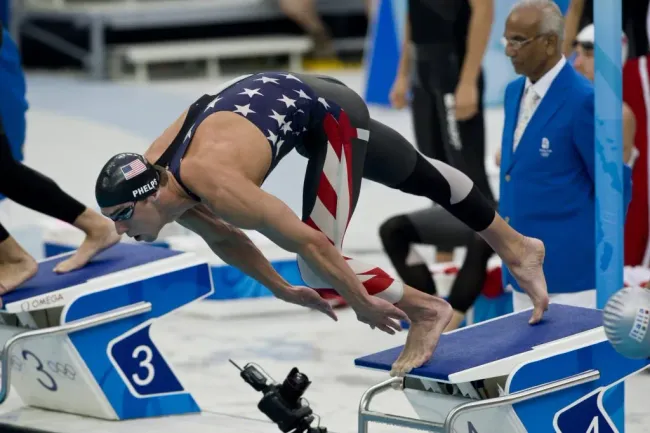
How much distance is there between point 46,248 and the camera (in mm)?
7000

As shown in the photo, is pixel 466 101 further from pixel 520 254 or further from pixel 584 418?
pixel 584 418

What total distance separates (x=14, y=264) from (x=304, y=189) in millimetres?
1440

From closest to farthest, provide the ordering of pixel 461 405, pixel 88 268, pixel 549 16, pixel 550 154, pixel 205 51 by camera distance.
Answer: pixel 461 405
pixel 549 16
pixel 550 154
pixel 88 268
pixel 205 51

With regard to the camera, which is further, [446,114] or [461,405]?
[446,114]

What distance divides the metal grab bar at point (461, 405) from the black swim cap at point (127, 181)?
2.82 ft

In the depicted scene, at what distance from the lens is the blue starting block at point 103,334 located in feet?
15.7

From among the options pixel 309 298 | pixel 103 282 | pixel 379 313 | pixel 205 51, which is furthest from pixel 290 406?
pixel 205 51

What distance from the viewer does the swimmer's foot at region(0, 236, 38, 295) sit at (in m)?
4.93

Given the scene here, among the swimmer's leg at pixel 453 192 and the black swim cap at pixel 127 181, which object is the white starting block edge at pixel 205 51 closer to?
the swimmer's leg at pixel 453 192

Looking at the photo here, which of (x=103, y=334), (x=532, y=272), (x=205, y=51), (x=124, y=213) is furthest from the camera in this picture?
(x=205, y=51)

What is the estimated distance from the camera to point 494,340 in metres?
4.02

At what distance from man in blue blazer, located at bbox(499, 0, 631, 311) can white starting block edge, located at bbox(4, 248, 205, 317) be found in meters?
1.22

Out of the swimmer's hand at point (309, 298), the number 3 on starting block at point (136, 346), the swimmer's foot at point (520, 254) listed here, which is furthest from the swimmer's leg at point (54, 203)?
the swimmer's foot at point (520, 254)

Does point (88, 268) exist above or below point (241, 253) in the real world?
below
